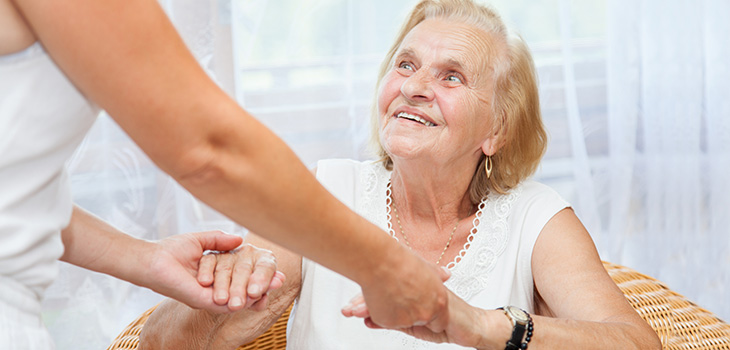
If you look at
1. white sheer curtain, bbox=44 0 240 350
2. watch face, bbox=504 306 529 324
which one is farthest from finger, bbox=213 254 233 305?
white sheer curtain, bbox=44 0 240 350

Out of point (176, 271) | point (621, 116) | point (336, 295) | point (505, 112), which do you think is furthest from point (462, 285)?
point (621, 116)

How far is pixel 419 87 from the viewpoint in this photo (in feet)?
5.67

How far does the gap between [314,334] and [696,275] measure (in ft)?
6.69

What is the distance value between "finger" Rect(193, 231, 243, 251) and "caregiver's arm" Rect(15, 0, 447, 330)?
21.2 inches

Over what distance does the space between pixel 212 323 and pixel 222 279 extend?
36cm

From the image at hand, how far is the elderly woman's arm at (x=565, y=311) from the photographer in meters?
1.30

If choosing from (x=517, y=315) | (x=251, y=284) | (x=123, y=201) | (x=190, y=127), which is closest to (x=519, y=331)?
(x=517, y=315)

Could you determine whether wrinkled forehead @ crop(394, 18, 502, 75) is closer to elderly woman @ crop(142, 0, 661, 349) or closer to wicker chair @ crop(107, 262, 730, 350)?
elderly woman @ crop(142, 0, 661, 349)

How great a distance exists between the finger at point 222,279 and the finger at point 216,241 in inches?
1.2

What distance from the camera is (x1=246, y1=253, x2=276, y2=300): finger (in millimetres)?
1287

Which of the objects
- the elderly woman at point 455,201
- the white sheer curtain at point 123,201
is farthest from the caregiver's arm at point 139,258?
the white sheer curtain at point 123,201

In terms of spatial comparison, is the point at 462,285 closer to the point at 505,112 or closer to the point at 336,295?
the point at 336,295

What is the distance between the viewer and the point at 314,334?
177 centimetres

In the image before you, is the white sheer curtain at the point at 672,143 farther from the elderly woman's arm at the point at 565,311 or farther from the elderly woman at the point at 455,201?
the elderly woman's arm at the point at 565,311
